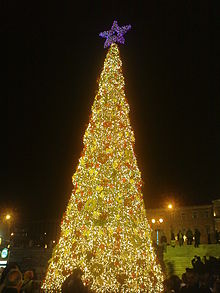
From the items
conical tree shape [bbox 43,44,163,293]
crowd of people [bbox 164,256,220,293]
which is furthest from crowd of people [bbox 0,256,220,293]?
conical tree shape [bbox 43,44,163,293]

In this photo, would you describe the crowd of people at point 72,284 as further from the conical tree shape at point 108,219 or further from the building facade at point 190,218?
the building facade at point 190,218

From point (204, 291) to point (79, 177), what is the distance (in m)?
5.62

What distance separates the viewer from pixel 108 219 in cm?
941

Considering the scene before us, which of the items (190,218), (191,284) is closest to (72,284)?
(191,284)

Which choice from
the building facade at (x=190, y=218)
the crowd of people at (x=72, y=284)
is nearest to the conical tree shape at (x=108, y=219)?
the crowd of people at (x=72, y=284)

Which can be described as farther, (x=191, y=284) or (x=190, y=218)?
(x=190, y=218)

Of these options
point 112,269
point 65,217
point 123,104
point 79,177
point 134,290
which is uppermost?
point 123,104

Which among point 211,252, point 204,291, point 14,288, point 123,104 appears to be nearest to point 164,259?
point 211,252

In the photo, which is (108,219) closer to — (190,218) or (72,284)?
(72,284)

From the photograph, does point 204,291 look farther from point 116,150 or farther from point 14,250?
point 14,250

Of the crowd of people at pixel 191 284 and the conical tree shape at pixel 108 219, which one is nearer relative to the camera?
the crowd of people at pixel 191 284

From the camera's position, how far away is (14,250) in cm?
2080

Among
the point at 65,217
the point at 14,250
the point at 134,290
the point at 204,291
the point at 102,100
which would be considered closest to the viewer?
the point at 204,291

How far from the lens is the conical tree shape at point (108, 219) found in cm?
879
